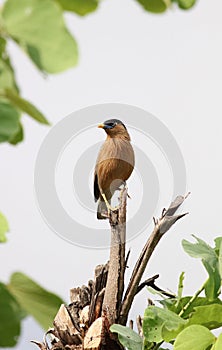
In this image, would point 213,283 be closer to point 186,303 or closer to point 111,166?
point 186,303

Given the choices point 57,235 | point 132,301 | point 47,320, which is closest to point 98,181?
point 132,301

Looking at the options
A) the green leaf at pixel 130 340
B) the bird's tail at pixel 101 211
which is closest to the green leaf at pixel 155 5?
the green leaf at pixel 130 340

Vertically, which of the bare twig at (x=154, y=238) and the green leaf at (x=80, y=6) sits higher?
the green leaf at (x=80, y=6)

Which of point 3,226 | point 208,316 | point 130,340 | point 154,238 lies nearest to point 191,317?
point 208,316

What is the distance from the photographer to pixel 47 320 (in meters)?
0.17

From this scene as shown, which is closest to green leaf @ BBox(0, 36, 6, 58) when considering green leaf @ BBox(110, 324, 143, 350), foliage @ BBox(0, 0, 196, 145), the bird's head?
foliage @ BBox(0, 0, 196, 145)

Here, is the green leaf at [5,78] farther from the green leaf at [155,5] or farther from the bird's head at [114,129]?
the bird's head at [114,129]

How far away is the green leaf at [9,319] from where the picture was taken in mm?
158

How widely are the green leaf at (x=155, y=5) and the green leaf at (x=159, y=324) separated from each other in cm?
49

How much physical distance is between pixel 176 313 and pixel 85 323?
31 centimetres

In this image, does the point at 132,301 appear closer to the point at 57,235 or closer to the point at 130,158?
the point at 130,158

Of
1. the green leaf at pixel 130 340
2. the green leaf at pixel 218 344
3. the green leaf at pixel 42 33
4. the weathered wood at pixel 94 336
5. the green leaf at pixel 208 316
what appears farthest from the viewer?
the weathered wood at pixel 94 336

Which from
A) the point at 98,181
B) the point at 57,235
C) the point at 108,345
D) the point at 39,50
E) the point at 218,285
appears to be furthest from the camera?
the point at 98,181

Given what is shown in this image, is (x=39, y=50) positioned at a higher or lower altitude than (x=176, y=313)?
higher
